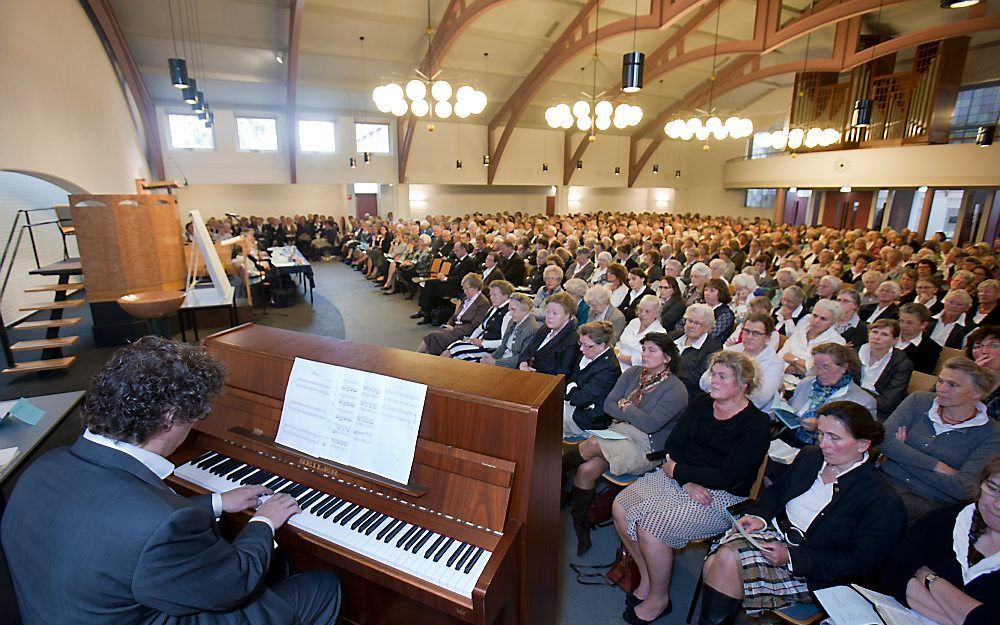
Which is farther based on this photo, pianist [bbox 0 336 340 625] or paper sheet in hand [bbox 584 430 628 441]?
paper sheet in hand [bbox 584 430 628 441]

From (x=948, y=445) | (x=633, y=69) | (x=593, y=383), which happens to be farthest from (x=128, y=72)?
(x=948, y=445)

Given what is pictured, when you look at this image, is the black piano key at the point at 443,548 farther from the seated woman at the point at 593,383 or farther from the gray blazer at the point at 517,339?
the gray blazer at the point at 517,339

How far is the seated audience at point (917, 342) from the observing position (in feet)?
12.2

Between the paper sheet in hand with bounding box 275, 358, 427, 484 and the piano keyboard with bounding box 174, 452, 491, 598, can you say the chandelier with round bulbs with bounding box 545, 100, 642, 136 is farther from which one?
the piano keyboard with bounding box 174, 452, 491, 598

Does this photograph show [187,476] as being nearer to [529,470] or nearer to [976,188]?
[529,470]

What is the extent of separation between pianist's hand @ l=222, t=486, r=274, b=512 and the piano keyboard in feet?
0.36

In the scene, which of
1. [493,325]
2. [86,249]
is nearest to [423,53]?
[86,249]

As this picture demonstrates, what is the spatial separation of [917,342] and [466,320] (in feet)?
13.0

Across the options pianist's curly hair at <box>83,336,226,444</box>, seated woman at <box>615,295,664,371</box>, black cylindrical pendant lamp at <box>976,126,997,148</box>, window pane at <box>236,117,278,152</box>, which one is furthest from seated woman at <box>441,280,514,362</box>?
window pane at <box>236,117,278,152</box>

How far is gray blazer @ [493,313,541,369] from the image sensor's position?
4152 mm

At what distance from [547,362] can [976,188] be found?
1342 cm

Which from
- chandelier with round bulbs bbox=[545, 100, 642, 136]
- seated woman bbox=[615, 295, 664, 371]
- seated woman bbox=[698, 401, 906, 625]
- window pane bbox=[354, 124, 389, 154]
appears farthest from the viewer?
window pane bbox=[354, 124, 389, 154]

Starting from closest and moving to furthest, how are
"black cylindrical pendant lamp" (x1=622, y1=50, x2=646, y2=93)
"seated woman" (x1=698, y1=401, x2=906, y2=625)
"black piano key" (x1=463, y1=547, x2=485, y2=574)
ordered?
1. "black piano key" (x1=463, y1=547, x2=485, y2=574)
2. "seated woman" (x1=698, y1=401, x2=906, y2=625)
3. "black cylindrical pendant lamp" (x1=622, y1=50, x2=646, y2=93)

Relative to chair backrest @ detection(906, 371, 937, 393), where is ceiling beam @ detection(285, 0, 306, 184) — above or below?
above
